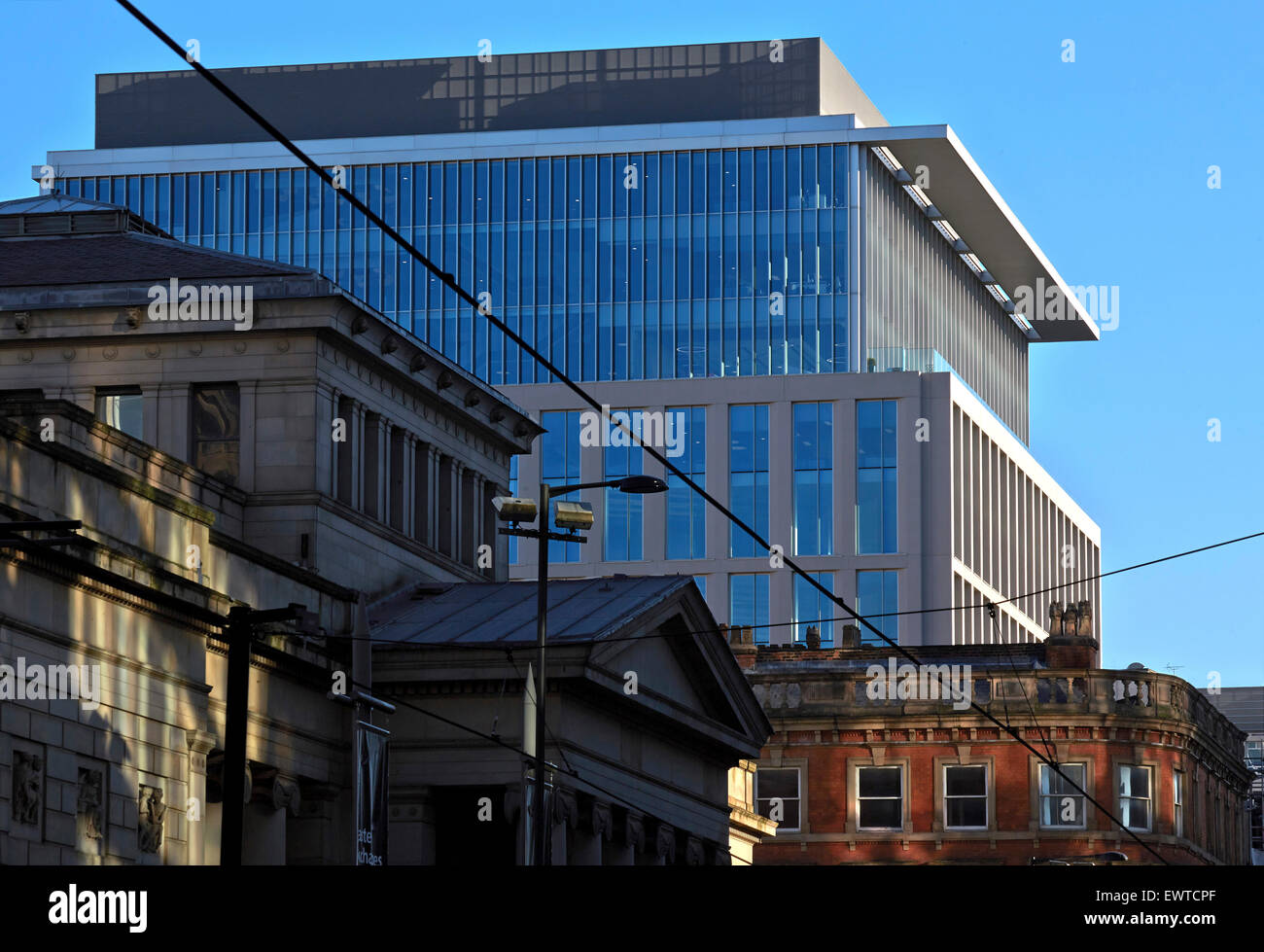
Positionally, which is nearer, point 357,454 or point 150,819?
point 150,819

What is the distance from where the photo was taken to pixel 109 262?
166 ft

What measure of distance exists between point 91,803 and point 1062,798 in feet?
147

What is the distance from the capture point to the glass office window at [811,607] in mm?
114438

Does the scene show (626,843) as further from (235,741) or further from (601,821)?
(235,741)

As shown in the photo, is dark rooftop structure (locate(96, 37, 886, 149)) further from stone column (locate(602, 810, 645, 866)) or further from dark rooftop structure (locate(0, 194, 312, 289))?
stone column (locate(602, 810, 645, 866))

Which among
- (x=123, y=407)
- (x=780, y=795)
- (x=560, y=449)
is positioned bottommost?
(x=780, y=795)

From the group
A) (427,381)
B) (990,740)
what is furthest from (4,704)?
(990,740)

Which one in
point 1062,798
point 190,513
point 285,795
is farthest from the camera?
point 1062,798

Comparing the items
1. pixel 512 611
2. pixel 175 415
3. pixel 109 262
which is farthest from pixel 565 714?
pixel 109 262

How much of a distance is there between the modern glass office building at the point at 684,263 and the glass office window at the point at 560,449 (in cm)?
14

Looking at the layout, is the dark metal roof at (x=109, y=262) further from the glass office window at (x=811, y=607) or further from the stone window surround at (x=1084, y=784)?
the glass office window at (x=811, y=607)

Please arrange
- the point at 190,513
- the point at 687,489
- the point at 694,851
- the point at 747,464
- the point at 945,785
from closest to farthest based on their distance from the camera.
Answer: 1. the point at 190,513
2. the point at 694,851
3. the point at 945,785
4. the point at 747,464
5. the point at 687,489

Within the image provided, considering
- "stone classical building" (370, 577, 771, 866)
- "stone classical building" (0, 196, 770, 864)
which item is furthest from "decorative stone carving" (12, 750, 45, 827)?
"stone classical building" (370, 577, 771, 866)

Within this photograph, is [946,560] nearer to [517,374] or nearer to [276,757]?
[517,374]
